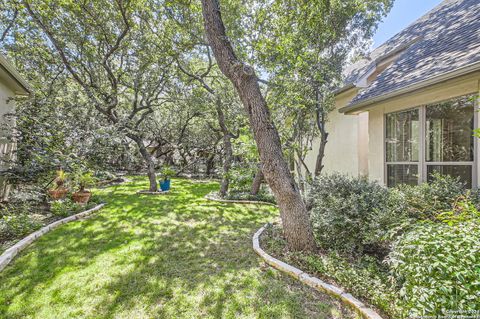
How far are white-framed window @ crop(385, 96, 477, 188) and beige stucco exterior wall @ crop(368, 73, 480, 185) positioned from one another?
12 cm

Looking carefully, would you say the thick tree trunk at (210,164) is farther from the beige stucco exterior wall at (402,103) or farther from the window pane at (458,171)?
the window pane at (458,171)

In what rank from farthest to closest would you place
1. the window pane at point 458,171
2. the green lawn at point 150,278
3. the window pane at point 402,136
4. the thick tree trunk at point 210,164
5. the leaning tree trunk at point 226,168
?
1. the thick tree trunk at point 210,164
2. the leaning tree trunk at point 226,168
3. the window pane at point 402,136
4. the window pane at point 458,171
5. the green lawn at point 150,278

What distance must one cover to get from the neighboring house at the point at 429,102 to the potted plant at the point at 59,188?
878cm

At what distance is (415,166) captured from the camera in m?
5.65

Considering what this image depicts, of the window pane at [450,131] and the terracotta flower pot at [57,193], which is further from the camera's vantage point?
the terracotta flower pot at [57,193]

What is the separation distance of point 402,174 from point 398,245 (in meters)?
4.00

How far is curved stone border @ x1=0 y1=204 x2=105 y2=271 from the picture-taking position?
3.73m

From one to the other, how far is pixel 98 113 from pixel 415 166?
11.7 m

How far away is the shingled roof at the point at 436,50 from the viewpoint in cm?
446

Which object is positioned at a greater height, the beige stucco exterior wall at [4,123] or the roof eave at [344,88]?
the roof eave at [344,88]

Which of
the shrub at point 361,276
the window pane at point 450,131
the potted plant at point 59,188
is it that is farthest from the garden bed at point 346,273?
the potted plant at point 59,188

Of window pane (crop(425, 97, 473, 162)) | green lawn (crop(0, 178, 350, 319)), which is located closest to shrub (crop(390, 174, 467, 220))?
window pane (crop(425, 97, 473, 162))

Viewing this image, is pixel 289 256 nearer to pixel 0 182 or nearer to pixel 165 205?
pixel 165 205

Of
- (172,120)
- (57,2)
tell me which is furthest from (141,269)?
(172,120)
